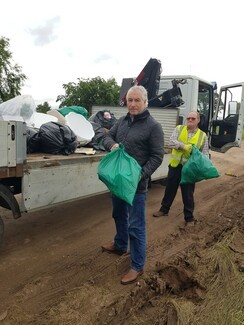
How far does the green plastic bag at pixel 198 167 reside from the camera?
4418 mm

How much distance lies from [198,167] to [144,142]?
5.27ft

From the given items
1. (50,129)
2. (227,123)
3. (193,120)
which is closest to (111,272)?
(50,129)

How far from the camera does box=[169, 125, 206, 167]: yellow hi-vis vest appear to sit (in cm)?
468

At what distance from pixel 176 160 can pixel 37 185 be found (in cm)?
229

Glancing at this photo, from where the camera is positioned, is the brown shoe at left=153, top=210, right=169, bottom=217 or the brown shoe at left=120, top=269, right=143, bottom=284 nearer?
the brown shoe at left=120, top=269, right=143, bottom=284

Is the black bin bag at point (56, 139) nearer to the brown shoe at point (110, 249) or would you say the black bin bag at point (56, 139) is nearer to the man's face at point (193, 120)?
the brown shoe at point (110, 249)

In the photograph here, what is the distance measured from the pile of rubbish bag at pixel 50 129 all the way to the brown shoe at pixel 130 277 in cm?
163

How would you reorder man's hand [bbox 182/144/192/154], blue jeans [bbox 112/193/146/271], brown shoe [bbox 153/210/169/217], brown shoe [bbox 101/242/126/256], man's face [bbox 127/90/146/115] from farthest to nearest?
brown shoe [bbox 153/210/169/217], man's hand [bbox 182/144/192/154], brown shoe [bbox 101/242/126/256], blue jeans [bbox 112/193/146/271], man's face [bbox 127/90/146/115]

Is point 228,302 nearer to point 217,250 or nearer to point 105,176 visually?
point 217,250

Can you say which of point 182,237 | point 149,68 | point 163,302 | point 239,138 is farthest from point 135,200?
point 239,138

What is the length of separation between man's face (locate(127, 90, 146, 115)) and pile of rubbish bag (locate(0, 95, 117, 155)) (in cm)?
123

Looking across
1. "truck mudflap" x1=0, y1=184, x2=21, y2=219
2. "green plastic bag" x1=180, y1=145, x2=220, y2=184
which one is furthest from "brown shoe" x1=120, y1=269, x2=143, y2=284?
"green plastic bag" x1=180, y1=145, x2=220, y2=184

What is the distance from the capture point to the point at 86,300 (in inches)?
110

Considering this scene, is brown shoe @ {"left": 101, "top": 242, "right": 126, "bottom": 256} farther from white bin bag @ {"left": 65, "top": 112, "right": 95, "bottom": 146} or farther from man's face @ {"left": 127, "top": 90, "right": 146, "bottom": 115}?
man's face @ {"left": 127, "top": 90, "right": 146, "bottom": 115}
